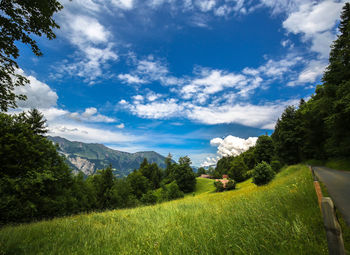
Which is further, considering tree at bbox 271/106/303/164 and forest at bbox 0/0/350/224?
tree at bbox 271/106/303/164

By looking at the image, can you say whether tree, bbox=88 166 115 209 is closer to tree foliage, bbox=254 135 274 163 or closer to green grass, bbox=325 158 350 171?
green grass, bbox=325 158 350 171

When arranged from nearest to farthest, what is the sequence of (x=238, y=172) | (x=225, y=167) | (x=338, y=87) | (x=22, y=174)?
1. (x=22, y=174)
2. (x=338, y=87)
3. (x=238, y=172)
4. (x=225, y=167)

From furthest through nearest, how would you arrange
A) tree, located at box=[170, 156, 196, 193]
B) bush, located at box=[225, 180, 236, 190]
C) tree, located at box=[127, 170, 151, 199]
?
1. tree, located at box=[170, 156, 196, 193]
2. tree, located at box=[127, 170, 151, 199]
3. bush, located at box=[225, 180, 236, 190]

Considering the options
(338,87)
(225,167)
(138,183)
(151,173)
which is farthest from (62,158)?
(225,167)

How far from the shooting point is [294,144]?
36438 mm

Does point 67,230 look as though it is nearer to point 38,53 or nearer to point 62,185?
point 38,53

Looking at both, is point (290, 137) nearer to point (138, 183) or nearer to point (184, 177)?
point (184, 177)

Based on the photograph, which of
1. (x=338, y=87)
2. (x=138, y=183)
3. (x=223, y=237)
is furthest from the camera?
(x=138, y=183)

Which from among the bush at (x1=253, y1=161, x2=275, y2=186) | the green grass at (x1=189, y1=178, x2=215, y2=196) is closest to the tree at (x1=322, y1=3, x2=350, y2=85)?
the bush at (x1=253, y1=161, x2=275, y2=186)

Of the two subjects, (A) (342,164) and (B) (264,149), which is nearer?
(A) (342,164)

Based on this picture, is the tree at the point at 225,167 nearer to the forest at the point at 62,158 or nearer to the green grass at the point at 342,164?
the forest at the point at 62,158

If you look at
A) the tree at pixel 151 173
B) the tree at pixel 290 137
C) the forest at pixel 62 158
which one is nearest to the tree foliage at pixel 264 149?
the forest at pixel 62 158

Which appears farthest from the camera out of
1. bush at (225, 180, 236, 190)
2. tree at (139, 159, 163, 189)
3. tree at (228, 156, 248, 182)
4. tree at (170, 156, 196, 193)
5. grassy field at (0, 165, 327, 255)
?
tree at (139, 159, 163, 189)

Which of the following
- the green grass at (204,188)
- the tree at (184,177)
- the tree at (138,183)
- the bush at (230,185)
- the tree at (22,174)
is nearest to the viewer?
the tree at (22,174)
